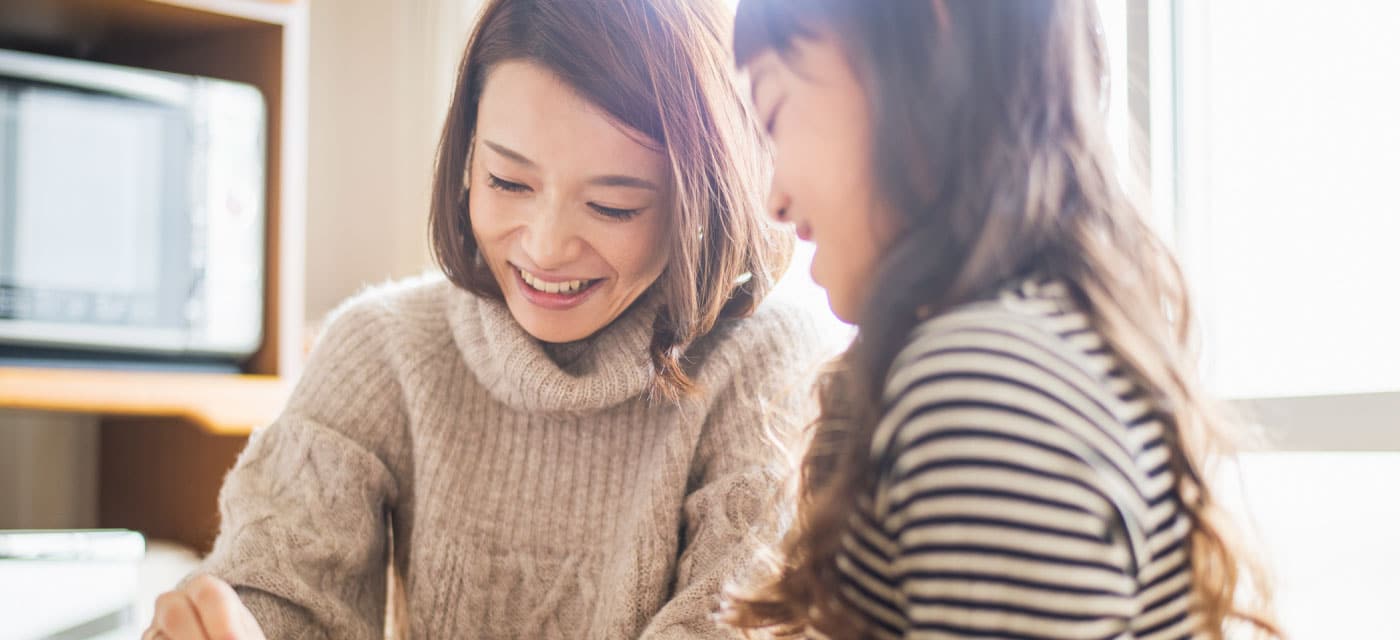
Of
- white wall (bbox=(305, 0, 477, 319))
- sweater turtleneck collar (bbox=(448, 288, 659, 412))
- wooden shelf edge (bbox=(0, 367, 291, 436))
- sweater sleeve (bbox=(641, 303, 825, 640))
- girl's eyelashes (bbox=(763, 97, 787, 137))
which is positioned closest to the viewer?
girl's eyelashes (bbox=(763, 97, 787, 137))

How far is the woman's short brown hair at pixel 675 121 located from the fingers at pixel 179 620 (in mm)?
338

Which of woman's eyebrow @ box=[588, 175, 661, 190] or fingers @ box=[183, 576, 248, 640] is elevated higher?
woman's eyebrow @ box=[588, 175, 661, 190]

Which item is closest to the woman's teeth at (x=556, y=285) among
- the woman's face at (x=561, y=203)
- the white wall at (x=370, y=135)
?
the woman's face at (x=561, y=203)

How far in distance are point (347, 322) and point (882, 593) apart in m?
0.66

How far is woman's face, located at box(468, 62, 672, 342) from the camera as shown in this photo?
0.87m

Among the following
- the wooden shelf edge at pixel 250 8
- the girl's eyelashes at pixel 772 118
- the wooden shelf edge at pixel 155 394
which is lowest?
the wooden shelf edge at pixel 155 394

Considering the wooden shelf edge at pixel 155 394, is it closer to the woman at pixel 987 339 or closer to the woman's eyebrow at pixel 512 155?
the woman's eyebrow at pixel 512 155

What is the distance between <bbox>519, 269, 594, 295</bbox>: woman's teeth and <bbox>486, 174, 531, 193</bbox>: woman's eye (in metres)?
0.06

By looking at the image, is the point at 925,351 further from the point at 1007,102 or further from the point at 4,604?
the point at 4,604

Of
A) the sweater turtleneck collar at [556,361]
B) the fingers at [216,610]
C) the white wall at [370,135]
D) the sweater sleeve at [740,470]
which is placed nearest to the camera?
the fingers at [216,610]

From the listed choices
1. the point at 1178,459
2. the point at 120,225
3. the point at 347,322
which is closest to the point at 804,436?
the point at 1178,459

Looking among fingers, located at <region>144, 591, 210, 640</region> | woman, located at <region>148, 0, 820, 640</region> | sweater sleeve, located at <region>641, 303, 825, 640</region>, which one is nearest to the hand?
fingers, located at <region>144, 591, 210, 640</region>

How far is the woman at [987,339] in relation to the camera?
1.44ft

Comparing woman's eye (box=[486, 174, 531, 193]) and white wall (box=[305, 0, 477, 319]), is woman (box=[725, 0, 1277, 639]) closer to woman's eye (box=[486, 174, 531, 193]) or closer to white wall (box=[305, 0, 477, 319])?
woman's eye (box=[486, 174, 531, 193])
